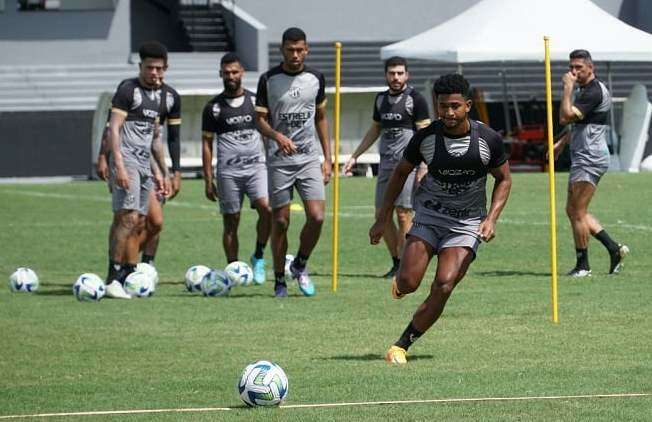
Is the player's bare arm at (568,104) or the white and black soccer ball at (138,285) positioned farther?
the player's bare arm at (568,104)

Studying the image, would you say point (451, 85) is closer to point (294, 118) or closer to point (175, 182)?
point (294, 118)

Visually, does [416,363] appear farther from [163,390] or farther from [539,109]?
[539,109]

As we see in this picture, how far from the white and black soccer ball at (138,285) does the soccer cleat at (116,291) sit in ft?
0.14

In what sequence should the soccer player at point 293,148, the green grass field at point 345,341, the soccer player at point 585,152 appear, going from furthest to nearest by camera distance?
the soccer player at point 585,152 → the soccer player at point 293,148 → the green grass field at point 345,341

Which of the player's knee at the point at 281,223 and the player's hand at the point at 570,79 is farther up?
the player's hand at the point at 570,79

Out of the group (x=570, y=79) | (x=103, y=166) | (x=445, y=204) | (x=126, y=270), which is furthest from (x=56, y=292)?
(x=445, y=204)

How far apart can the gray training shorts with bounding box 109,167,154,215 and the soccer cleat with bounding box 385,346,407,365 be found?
5045mm

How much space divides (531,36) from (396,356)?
23.5 m

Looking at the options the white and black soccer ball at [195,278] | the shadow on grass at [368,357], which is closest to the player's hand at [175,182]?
the white and black soccer ball at [195,278]

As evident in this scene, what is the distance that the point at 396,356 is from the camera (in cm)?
1020

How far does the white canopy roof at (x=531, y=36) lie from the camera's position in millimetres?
32500

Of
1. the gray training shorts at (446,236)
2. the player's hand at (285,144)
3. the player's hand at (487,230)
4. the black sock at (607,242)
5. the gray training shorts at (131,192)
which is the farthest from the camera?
the black sock at (607,242)

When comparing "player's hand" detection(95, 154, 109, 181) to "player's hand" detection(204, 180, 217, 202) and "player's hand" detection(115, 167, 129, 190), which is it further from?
"player's hand" detection(204, 180, 217, 202)

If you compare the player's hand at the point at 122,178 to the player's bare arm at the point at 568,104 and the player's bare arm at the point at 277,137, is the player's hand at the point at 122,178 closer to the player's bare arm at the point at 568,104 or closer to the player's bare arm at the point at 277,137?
the player's bare arm at the point at 277,137
